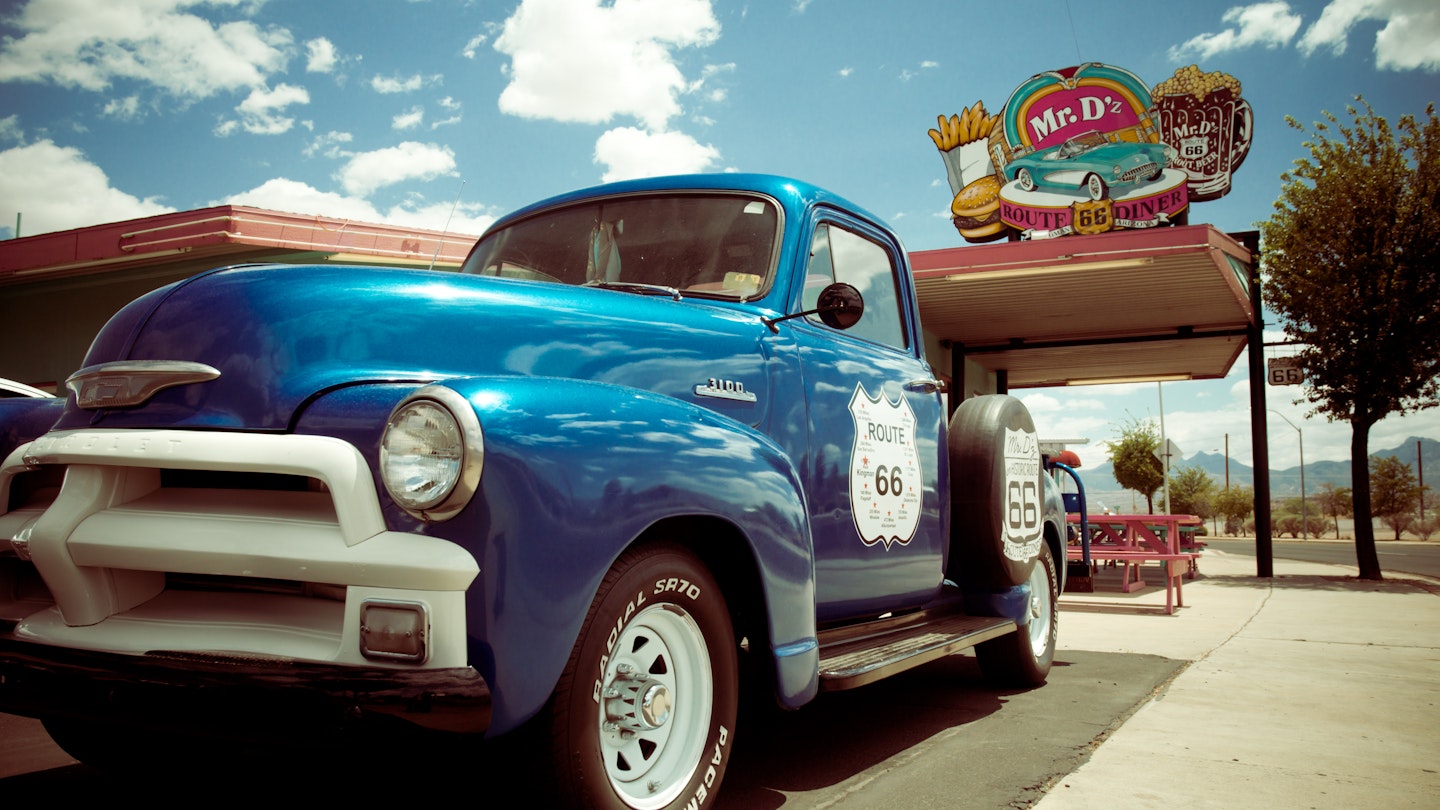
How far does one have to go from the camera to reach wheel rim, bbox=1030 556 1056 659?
564cm

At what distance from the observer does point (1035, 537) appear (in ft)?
17.3

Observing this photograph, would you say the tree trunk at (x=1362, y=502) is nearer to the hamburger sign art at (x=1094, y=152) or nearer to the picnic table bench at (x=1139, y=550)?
the picnic table bench at (x=1139, y=550)

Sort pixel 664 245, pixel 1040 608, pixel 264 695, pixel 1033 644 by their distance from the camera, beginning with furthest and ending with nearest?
pixel 1040 608
pixel 1033 644
pixel 664 245
pixel 264 695

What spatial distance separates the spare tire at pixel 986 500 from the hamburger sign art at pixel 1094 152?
1230cm

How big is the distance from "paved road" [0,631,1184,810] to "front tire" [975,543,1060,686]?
3.7 inches

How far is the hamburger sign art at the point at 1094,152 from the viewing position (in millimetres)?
16094

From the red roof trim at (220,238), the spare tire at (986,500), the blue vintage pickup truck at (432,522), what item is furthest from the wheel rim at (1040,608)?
the red roof trim at (220,238)

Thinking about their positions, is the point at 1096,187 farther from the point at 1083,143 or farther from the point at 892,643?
the point at 892,643

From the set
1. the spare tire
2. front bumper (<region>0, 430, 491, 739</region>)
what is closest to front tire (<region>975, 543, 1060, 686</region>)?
the spare tire

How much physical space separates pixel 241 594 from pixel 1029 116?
54.7 ft

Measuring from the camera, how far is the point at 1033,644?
5.55 meters

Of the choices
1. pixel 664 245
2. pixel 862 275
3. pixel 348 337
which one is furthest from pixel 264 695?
pixel 862 275

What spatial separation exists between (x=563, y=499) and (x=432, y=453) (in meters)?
0.30

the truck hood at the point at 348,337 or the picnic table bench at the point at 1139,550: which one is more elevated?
the truck hood at the point at 348,337
